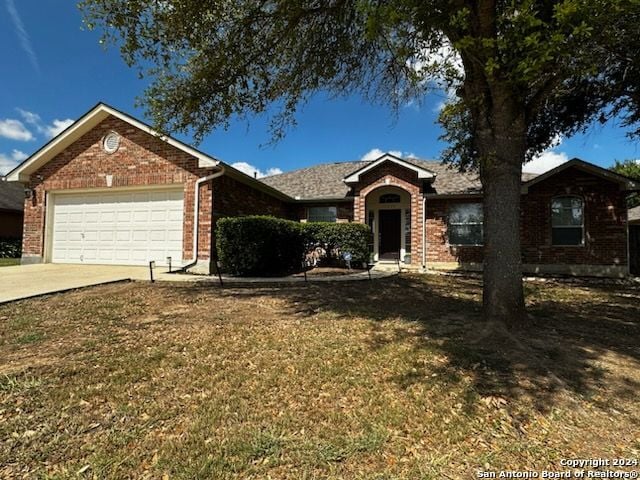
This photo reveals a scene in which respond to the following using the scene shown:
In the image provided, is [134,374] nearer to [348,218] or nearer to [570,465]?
[570,465]

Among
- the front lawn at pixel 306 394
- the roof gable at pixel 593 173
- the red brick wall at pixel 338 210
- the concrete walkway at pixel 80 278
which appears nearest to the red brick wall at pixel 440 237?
the roof gable at pixel 593 173

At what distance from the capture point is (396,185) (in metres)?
14.6

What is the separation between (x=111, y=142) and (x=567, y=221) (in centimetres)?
1608

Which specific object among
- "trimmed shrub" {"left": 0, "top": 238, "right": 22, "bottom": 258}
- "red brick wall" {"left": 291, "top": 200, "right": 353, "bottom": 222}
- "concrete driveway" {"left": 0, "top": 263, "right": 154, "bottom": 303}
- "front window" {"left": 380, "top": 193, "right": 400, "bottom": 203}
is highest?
"front window" {"left": 380, "top": 193, "right": 400, "bottom": 203}

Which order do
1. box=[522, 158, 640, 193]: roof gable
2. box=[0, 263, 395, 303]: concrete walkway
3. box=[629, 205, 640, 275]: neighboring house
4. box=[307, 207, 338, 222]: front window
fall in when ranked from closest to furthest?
box=[0, 263, 395, 303]: concrete walkway
box=[522, 158, 640, 193]: roof gable
box=[629, 205, 640, 275]: neighboring house
box=[307, 207, 338, 222]: front window

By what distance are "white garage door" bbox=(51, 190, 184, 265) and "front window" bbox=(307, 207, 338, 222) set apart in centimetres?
642

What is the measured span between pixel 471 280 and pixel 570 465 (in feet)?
31.1

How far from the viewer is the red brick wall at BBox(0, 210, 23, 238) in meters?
19.9

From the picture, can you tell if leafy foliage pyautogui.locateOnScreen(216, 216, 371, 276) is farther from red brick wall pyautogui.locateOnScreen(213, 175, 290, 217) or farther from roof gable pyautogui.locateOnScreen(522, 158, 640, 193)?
roof gable pyautogui.locateOnScreen(522, 158, 640, 193)

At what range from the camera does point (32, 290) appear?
784 cm

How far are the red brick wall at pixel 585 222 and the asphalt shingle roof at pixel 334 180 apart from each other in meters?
2.14

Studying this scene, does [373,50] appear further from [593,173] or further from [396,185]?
[593,173]

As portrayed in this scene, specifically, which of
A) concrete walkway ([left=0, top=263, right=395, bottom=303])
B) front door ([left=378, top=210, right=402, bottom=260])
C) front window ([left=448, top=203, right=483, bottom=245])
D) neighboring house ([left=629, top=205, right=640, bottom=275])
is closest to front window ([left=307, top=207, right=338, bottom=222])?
front door ([left=378, top=210, right=402, bottom=260])

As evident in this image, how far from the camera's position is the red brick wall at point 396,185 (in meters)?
14.5
